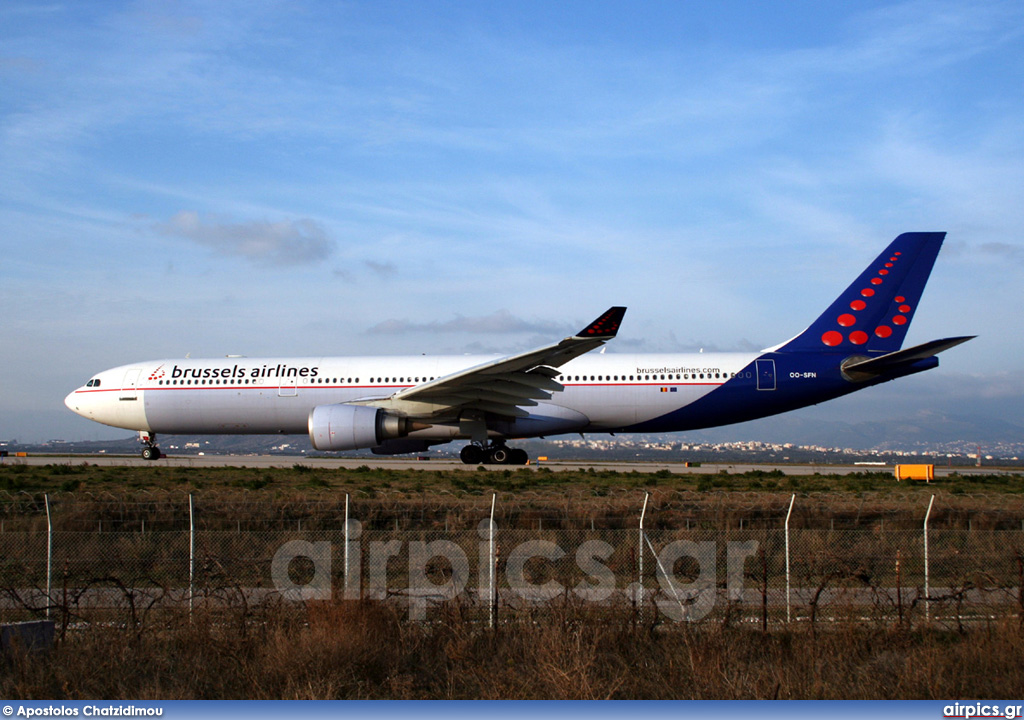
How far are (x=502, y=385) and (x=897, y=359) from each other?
10560mm

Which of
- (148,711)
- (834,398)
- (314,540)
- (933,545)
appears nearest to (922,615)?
(933,545)

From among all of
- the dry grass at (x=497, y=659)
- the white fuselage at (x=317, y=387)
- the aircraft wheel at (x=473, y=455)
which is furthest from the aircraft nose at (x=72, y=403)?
the dry grass at (x=497, y=659)

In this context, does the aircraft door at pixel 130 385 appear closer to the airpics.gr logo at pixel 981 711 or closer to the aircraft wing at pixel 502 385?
the aircraft wing at pixel 502 385

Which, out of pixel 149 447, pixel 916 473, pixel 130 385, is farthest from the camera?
pixel 149 447

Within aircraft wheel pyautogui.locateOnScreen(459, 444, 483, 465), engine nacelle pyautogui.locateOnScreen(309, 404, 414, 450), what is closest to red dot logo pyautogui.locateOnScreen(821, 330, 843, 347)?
aircraft wheel pyautogui.locateOnScreen(459, 444, 483, 465)

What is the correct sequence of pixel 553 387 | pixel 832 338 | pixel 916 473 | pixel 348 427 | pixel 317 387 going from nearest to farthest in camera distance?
pixel 348 427 < pixel 553 387 < pixel 916 473 < pixel 832 338 < pixel 317 387

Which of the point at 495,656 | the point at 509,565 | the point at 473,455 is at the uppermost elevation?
the point at 473,455

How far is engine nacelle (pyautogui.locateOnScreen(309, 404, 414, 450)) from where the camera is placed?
2127 centimetres

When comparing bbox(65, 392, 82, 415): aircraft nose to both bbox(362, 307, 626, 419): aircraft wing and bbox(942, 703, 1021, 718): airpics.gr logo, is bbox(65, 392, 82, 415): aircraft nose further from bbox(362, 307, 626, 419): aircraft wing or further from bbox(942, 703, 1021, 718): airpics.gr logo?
bbox(942, 703, 1021, 718): airpics.gr logo

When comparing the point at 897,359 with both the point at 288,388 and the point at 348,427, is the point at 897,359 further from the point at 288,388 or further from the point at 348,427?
the point at 288,388

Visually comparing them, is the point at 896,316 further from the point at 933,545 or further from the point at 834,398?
the point at 933,545

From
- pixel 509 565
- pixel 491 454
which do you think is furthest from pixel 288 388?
pixel 509 565

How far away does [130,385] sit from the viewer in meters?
26.1

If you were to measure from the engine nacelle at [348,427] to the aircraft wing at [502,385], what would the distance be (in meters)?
0.96
